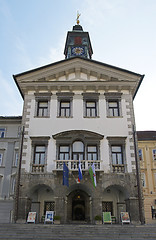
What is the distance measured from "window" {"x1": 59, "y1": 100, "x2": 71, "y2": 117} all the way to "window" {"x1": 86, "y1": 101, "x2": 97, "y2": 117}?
74.0 inches

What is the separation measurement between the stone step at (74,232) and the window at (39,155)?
5958 millimetres

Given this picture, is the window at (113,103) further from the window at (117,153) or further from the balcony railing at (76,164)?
the balcony railing at (76,164)

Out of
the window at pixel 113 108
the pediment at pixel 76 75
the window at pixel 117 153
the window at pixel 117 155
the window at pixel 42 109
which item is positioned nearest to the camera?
the window at pixel 117 153

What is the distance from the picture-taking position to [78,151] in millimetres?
21453

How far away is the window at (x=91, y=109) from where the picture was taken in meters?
23.1

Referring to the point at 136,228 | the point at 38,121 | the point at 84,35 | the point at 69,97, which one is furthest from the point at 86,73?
the point at 136,228

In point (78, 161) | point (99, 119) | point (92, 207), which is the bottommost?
point (92, 207)

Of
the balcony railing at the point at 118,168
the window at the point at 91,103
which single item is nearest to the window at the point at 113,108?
the window at the point at 91,103

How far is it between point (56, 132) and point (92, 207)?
24.2 feet

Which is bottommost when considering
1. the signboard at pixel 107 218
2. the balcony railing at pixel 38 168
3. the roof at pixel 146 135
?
the signboard at pixel 107 218

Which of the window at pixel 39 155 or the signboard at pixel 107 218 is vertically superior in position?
the window at pixel 39 155

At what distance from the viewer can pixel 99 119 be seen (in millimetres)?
22531

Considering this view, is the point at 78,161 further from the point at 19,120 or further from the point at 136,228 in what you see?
the point at 19,120

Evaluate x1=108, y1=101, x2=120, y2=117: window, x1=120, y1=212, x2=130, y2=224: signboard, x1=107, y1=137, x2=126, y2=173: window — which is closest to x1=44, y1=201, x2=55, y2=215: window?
x1=120, y1=212, x2=130, y2=224: signboard
